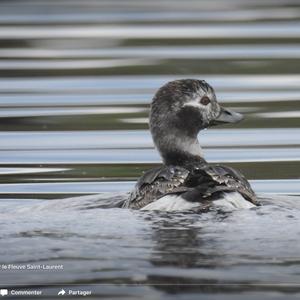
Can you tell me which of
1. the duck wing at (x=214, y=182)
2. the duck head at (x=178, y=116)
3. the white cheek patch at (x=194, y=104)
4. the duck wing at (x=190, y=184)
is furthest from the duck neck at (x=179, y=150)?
the duck wing at (x=214, y=182)

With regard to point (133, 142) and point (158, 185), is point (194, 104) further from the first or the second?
point (133, 142)

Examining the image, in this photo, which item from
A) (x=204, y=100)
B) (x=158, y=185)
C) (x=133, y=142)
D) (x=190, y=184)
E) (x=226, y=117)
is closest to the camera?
(x=190, y=184)

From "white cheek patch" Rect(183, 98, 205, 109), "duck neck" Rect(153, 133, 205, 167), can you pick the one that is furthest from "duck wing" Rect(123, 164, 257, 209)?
"white cheek patch" Rect(183, 98, 205, 109)

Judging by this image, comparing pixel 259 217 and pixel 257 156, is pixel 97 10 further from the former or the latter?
pixel 259 217

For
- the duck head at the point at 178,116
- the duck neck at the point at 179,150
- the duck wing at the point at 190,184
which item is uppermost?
the duck head at the point at 178,116

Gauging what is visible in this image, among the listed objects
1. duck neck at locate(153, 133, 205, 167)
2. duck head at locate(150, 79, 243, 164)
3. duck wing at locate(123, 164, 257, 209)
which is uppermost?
duck head at locate(150, 79, 243, 164)

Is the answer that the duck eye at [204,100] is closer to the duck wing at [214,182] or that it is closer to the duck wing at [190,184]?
the duck wing at [190,184]

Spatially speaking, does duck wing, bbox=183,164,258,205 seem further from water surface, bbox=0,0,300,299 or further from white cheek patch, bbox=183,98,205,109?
white cheek patch, bbox=183,98,205,109

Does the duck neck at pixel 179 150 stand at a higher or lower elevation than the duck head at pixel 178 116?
lower

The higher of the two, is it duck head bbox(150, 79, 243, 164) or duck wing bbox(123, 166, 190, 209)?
duck head bbox(150, 79, 243, 164)

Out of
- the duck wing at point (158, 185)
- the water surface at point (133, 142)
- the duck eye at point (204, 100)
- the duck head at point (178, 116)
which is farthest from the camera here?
the duck eye at point (204, 100)

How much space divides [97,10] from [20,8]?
4.51 feet

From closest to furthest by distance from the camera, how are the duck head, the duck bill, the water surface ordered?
the water surface, the duck head, the duck bill

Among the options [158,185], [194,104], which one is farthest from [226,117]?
[158,185]
